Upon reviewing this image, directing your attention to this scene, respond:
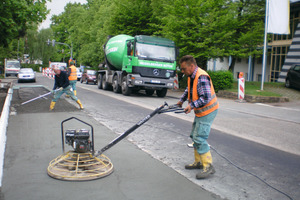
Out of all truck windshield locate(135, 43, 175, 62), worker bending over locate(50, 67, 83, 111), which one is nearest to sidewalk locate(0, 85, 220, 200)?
worker bending over locate(50, 67, 83, 111)

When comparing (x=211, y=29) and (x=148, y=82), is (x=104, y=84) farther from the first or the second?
(x=211, y=29)

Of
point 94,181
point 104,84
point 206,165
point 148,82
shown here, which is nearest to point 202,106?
point 206,165

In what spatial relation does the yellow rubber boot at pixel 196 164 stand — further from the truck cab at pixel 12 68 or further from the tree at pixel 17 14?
the truck cab at pixel 12 68

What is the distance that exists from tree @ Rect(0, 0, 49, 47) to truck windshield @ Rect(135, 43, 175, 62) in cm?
707

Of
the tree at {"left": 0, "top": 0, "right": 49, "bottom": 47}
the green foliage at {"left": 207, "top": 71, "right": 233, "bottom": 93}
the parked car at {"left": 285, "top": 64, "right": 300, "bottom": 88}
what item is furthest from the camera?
the green foliage at {"left": 207, "top": 71, "right": 233, "bottom": 93}

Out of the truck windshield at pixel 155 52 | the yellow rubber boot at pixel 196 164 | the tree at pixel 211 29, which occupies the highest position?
the tree at pixel 211 29

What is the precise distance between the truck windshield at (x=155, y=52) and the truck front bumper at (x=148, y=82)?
3.65 ft

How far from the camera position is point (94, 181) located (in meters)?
4.22

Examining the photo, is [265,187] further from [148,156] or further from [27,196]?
[27,196]

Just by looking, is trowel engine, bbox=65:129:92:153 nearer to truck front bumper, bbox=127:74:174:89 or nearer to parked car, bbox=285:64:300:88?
truck front bumper, bbox=127:74:174:89

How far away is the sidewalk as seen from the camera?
12.4 feet

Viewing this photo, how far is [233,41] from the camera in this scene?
2191 centimetres

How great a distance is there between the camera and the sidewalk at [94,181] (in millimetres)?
3793

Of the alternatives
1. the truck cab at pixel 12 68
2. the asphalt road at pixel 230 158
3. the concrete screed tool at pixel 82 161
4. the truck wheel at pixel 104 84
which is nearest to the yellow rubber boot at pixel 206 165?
the asphalt road at pixel 230 158
